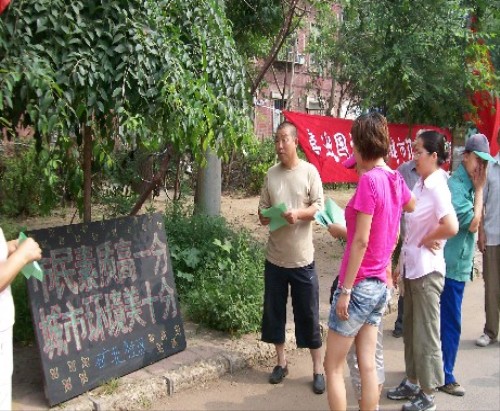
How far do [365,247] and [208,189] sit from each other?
11.6ft

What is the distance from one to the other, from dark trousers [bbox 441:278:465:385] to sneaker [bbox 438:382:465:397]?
0.03 m

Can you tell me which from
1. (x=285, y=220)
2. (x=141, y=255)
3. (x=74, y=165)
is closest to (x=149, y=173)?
(x=74, y=165)

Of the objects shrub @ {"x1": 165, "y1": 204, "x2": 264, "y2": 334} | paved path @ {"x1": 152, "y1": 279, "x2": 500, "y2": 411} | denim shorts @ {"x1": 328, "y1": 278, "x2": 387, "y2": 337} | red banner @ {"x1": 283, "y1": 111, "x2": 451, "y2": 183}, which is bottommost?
paved path @ {"x1": 152, "y1": 279, "x2": 500, "y2": 411}

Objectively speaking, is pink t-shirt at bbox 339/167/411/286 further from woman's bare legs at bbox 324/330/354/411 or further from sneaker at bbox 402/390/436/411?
sneaker at bbox 402/390/436/411

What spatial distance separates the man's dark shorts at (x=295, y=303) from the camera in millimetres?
3701

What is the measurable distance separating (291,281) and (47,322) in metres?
1.61

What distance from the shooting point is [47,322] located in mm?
3221

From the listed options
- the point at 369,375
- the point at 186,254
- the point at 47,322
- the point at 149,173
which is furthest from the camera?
the point at 149,173

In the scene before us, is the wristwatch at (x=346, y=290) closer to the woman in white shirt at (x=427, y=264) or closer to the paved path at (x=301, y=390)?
the woman in white shirt at (x=427, y=264)

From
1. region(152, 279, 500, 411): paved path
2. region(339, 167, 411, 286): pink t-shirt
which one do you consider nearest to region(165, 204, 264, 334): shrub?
region(152, 279, 500, 411): paved path

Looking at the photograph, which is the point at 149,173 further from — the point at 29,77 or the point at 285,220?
the point at 29,77

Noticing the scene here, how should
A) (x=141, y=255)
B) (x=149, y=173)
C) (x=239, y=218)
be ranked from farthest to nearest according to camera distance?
(x=239, y=218) → (x=149, y=173) → (x=141, y=255)

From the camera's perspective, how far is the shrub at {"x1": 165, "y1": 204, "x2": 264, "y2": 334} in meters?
4.39

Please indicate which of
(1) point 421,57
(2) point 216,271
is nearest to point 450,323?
(2) point 216,271
